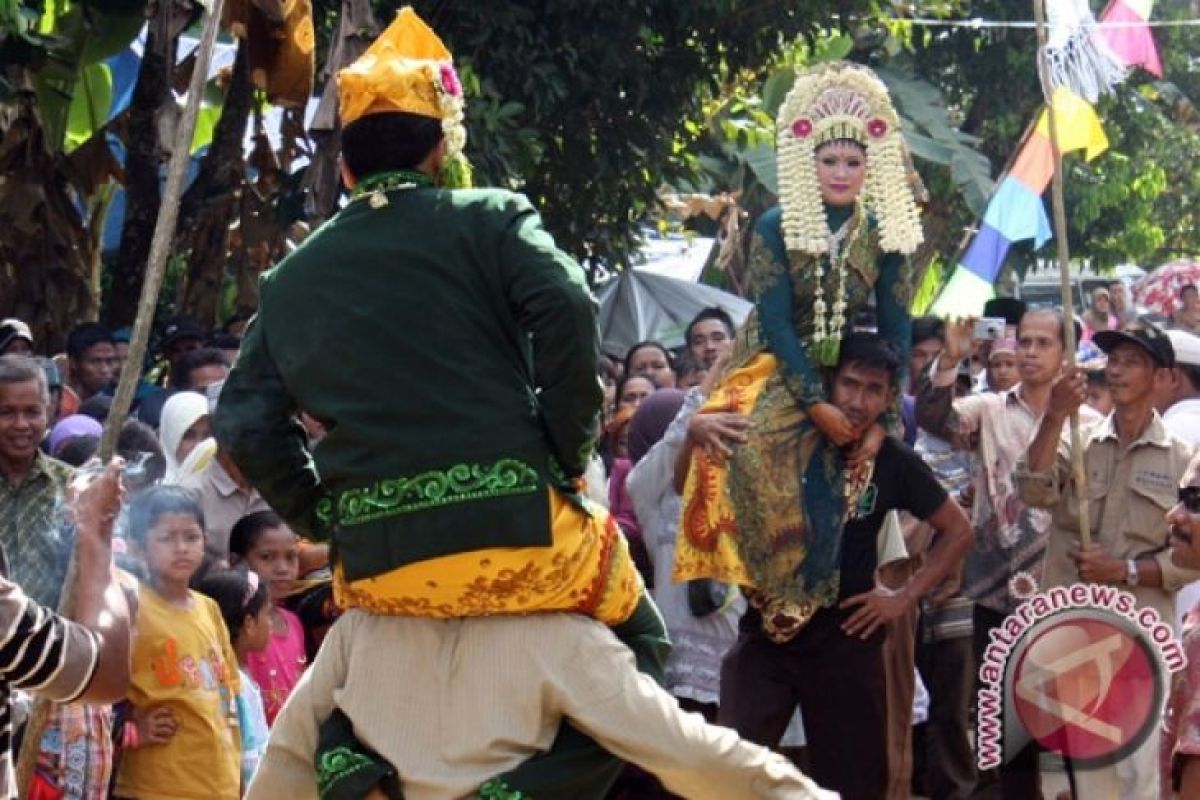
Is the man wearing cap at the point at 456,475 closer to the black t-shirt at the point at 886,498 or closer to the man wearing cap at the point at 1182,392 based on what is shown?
the black t-shirt at the point at 886,498

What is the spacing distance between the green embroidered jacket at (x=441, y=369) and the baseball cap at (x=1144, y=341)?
3979mm

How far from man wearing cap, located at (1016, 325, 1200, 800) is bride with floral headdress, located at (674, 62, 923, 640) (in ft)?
2.80

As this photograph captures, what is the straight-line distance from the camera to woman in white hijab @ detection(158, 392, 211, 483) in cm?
902

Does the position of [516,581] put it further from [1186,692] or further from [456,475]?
[1186,692]

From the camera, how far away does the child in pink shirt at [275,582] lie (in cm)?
789

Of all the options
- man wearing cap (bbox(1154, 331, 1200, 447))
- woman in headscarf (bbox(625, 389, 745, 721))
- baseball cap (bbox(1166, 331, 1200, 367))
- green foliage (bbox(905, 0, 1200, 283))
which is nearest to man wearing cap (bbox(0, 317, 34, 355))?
woman in headscarf (bbox(625, 389, 745, 721))

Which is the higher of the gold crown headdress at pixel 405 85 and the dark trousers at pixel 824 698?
the gold crown headdress at pixel 405 85

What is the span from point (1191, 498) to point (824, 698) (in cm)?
146

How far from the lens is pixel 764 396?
26.3ft

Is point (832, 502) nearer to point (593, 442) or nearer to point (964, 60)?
point (593, 442)

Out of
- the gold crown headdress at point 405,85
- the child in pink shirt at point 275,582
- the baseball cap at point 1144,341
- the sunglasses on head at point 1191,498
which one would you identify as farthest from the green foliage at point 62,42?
the sunglasses on head at point 1191,498

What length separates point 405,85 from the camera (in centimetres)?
537

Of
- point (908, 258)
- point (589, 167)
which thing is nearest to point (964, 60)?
point (589, 167)

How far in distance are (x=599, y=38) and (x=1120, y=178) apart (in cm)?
Result: 1496
